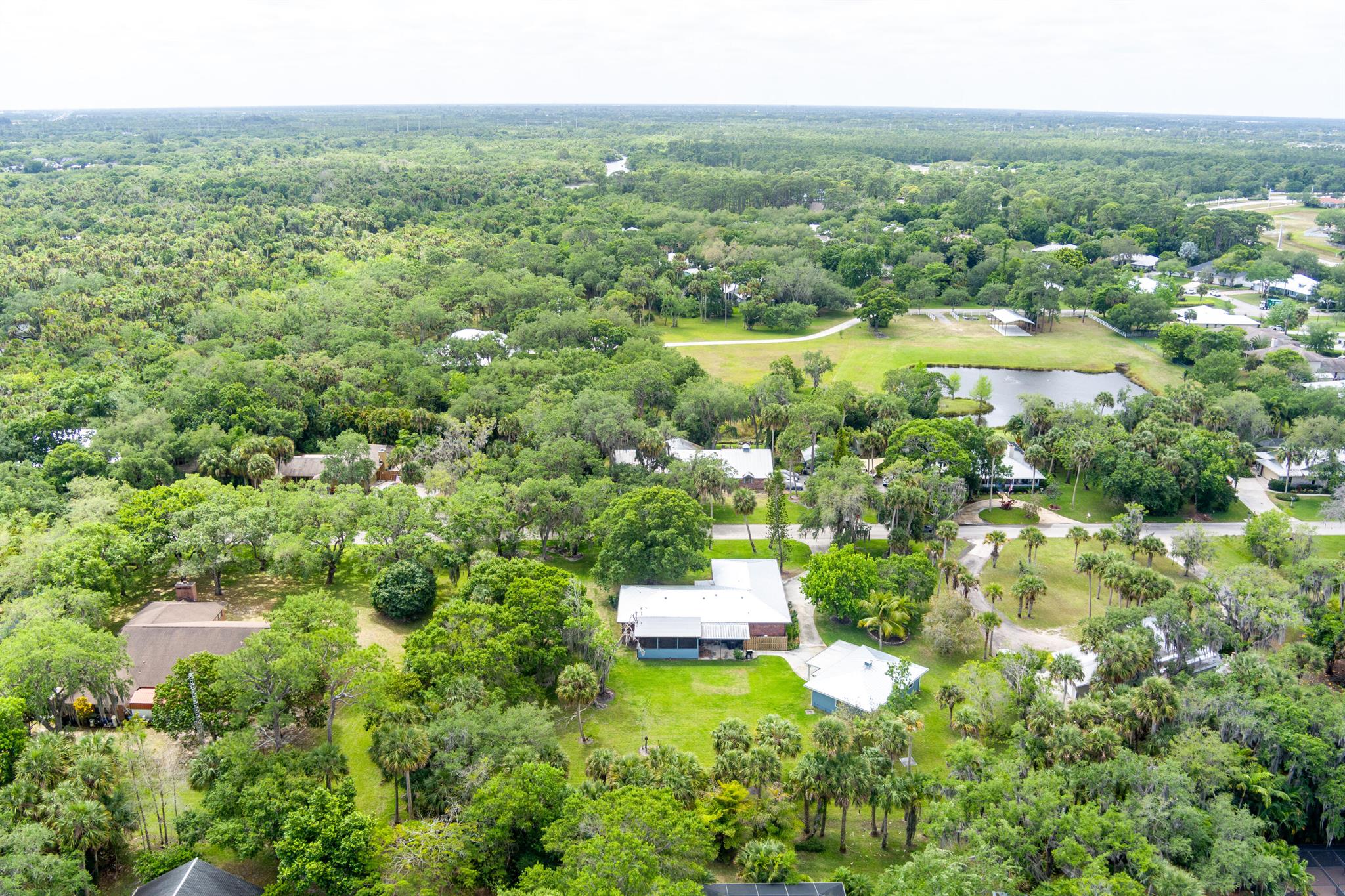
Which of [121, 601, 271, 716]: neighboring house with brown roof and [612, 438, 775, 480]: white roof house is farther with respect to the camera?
[612, 438, 775, 480]: white roof house

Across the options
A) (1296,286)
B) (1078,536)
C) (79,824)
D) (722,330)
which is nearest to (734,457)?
(1078,536)

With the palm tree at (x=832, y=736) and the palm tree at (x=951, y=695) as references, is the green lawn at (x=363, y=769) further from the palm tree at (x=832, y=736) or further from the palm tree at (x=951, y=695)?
the palm tree at (x=951, y=695)

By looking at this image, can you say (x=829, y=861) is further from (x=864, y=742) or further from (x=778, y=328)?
(x=778, y=328)

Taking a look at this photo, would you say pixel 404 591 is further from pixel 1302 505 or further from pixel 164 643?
pixel 1302 505

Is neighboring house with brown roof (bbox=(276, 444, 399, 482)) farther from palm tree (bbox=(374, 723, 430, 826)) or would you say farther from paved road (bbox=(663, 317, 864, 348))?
paved road (bbox=(663, 317, 864, 348))

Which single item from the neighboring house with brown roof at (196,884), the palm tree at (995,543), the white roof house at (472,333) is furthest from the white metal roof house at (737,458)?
the neighboring house with brown roof at (196,884)

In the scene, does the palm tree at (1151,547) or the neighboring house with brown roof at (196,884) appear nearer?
the neighboring house with brown roof at (196,884)

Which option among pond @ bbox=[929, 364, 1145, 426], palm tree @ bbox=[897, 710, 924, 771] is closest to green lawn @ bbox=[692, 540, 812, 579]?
palm tree @ bbox=[897, 710, 924, 771]

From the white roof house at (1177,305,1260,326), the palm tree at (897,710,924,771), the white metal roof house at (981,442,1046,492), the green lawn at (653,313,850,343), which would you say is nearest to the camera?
the palm tree at (897,710,924,771)

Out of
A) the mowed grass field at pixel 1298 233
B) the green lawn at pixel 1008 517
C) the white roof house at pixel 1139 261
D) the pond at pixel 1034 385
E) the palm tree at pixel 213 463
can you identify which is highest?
the mowed grass field at pixel 1298 233
